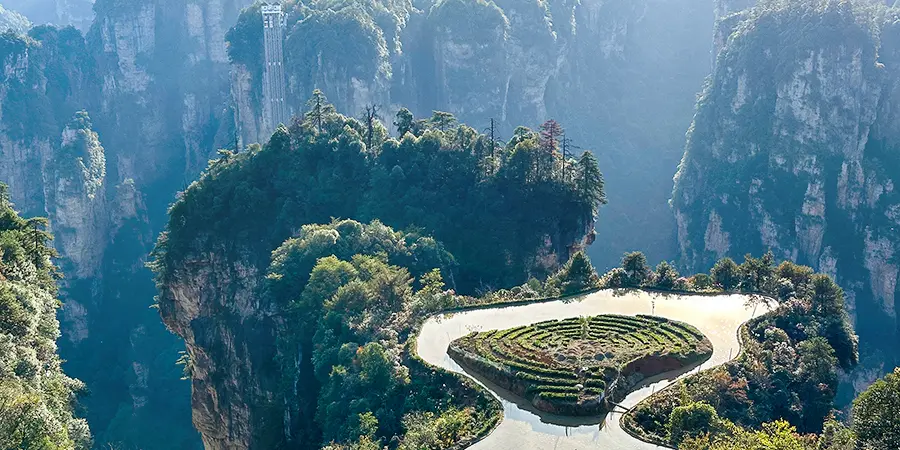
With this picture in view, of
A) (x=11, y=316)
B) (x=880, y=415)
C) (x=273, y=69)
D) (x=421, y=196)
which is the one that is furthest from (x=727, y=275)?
(x=273, y=69)

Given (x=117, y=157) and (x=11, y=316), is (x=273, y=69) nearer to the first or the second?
(x=117, y=157)

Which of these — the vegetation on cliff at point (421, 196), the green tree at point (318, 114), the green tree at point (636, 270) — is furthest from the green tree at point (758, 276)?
the green tree at point (318, 114)

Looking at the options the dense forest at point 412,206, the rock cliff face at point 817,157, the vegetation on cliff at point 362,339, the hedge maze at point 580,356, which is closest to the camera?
the hedge maze at point 580,356

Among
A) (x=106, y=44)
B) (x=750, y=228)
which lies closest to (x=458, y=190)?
(x=750, y=228)

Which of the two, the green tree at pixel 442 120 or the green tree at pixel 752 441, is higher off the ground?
the green tree at pixel 442 120

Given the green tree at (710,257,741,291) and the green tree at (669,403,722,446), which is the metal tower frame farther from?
the green tree at (669,403,722,446)

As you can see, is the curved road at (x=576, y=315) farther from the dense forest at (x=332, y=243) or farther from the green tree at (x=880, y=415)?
the green tree at (x=880, y=415)

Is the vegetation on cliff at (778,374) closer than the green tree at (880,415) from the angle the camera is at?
No

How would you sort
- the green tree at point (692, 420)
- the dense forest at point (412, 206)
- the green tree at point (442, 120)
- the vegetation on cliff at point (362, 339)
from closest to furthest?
1. the green tree at point (692, 420)
2. the vegetation on cliff at point (362, 339)
3. the dense forest at point (412, 206)
4. the green tree at point (442, 120)
